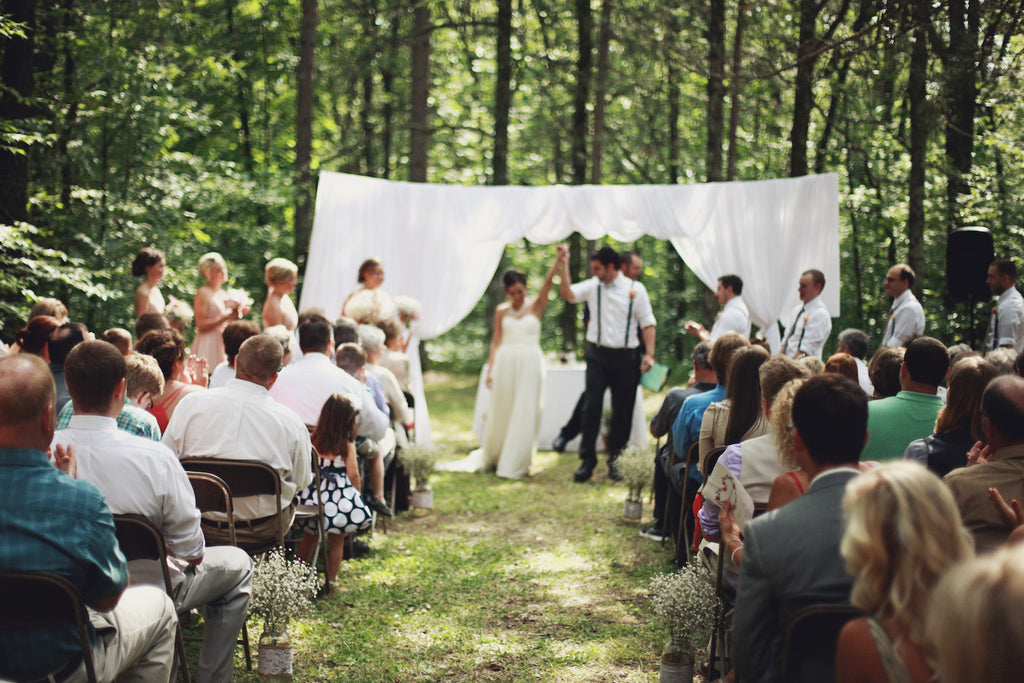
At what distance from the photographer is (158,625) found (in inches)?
115

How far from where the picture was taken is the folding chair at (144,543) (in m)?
2.97

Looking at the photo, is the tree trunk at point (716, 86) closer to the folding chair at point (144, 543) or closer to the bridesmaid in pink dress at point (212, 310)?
the bridesmaid in pink dress at point (212, 310)

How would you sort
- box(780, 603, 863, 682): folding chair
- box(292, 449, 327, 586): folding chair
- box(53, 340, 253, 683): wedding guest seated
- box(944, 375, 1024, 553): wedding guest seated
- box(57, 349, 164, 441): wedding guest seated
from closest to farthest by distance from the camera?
1. box(780, 603, 863, 682): folding chair
2. box(944, 375, 1024, 553): wedding guest seated
3. box(53, 340, 253, 683): wedding guest seated
4. box(57, 349, 164, 441): wedding guest seated
5. box(292, 449, 327, 586): folding chair

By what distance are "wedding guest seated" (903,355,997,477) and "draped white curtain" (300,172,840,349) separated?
5393 mm

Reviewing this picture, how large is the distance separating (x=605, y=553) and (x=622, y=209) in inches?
181

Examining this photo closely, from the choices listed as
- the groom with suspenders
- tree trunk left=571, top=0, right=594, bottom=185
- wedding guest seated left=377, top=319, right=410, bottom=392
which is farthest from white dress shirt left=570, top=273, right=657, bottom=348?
tree trunk left=571, top=0, right=594, bottom=185

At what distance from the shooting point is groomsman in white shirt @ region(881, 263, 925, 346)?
7.54 meters

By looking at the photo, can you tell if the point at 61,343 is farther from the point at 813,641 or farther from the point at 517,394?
the point at 517,394

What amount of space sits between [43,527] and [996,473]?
2905 millimetres

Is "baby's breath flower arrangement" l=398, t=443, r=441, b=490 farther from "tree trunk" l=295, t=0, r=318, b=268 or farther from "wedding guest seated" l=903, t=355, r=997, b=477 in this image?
"tree trunk" l=295, t=0, r=318, b=268

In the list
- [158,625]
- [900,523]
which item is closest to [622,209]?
[158,625]

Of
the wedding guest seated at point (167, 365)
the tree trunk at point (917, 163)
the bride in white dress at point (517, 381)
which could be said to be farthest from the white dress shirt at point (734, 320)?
the wedding guest seated at point (167, 365)

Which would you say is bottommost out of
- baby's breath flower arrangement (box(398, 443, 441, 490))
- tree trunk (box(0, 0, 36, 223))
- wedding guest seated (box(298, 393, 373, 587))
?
baby's breath flower arrangement (box(398, 443, 441, 490))

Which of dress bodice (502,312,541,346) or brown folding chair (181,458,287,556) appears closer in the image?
brown folding chair (181,458,287,556)
